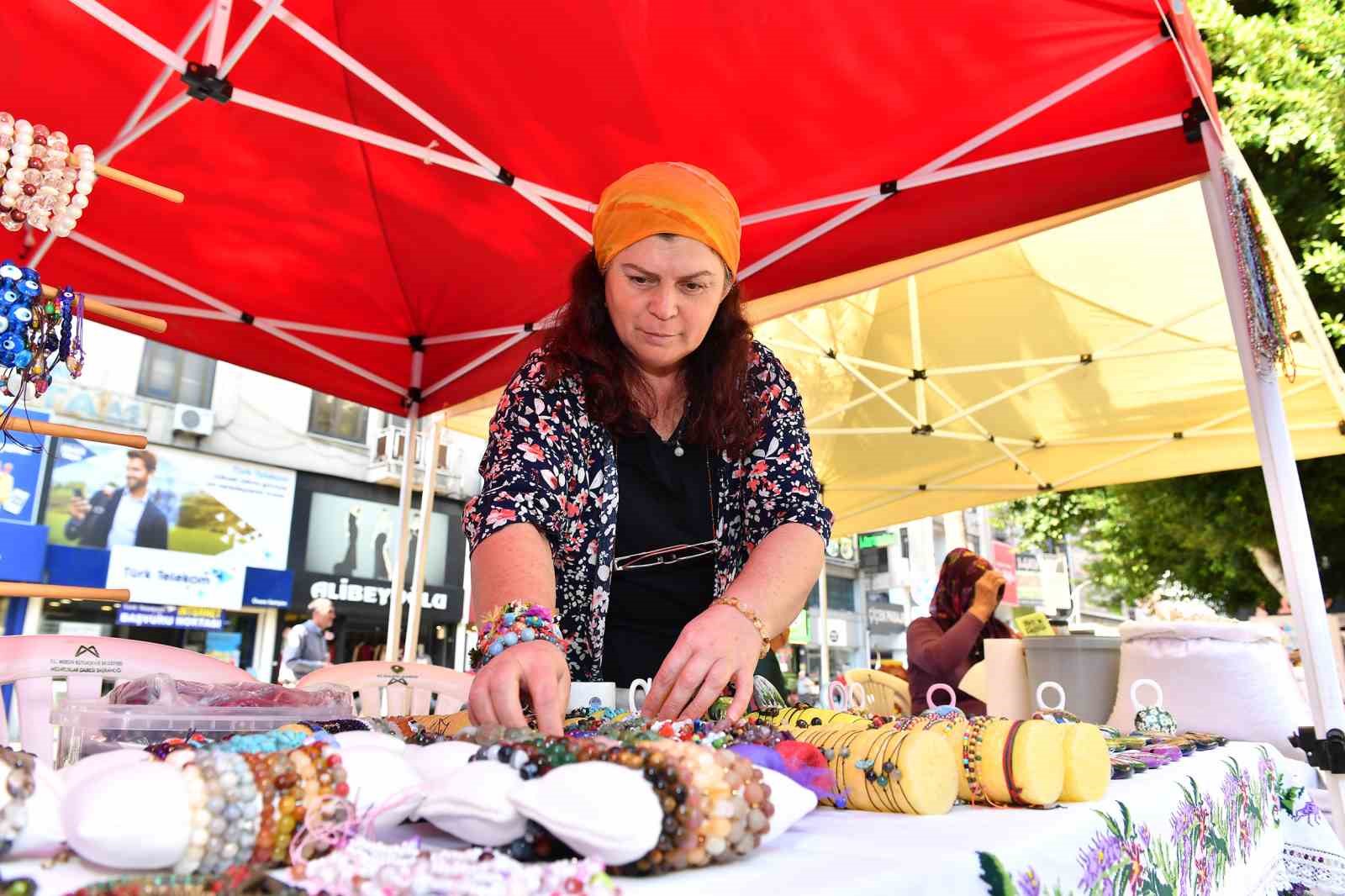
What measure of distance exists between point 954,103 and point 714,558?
1.71 metres

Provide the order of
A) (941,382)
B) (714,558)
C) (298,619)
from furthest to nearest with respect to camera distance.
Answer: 1. (298,619)
2. (941,382)
3. (714,558)

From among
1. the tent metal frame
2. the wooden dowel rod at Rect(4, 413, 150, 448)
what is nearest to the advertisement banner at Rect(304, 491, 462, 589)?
the tent metal frame

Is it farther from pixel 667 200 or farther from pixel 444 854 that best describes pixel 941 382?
pixel 444 854

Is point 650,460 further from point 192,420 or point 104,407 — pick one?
point 104,407

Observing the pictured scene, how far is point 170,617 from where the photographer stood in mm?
11930

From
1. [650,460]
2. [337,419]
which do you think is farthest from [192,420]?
[650,460]

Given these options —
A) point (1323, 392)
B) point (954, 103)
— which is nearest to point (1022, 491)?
point (1323, 392)

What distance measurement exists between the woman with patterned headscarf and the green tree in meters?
3.04

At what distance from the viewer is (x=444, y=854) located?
1.35ft

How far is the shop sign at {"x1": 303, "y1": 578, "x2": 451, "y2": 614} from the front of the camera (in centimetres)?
1357

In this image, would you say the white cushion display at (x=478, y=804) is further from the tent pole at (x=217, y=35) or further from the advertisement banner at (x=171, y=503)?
the advertisement banner at (x=171, y=503)

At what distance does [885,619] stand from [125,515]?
2105 centimetres

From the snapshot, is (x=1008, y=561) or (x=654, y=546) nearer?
(x=654, y=546)

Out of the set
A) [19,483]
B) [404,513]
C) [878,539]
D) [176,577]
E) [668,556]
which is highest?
[878,539]
